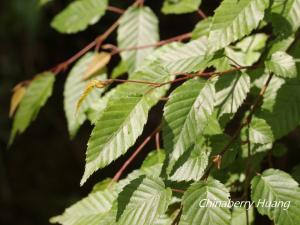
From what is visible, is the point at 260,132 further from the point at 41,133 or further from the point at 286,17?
the point at 41,133

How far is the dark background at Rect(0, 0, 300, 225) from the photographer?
362 centimetres

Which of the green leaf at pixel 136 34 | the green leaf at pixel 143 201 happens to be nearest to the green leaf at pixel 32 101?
the green leaf at pixel 136 34

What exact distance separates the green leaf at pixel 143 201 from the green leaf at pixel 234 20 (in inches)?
12.2

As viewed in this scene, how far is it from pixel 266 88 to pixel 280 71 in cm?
19

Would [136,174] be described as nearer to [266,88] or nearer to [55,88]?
[266,88]

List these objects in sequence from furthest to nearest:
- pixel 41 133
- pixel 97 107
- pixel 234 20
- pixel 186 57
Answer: pixel 41 133
pixel 97 107
pixel 186 57
pixel 234 20

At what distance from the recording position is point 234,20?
3.21ft

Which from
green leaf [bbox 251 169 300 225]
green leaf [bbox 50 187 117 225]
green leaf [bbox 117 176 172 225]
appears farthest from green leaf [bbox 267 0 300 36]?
green leaf [bbox 50 187 117 225]

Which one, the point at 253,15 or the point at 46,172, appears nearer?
the point at 253,15

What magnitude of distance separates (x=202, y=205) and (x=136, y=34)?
29.7 inches

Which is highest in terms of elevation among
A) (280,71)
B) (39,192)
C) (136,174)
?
(280,71)

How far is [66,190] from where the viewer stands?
369 cm

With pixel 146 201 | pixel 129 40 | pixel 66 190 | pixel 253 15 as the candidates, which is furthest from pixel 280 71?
pixel 66 190

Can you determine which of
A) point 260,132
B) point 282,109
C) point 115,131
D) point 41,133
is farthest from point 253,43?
point 41,133
